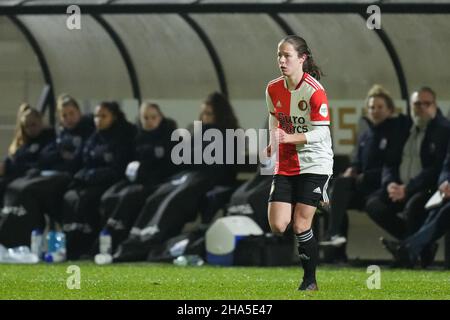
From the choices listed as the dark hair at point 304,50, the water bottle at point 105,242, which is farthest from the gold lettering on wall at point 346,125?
the dark hair at point 304,50

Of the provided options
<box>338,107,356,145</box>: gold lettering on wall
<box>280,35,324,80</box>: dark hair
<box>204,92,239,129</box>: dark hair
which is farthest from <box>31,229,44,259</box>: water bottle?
<box>280,35,324,80</box>: dark hair

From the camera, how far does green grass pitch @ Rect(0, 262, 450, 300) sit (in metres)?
9.59

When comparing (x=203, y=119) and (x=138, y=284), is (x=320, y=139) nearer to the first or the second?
(x=138, y=284)

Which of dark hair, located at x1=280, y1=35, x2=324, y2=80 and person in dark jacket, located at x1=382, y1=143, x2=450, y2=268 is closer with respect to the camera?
dark hair, located at x1=280, y1=35, x2=324, y2=80

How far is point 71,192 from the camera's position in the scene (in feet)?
49.5

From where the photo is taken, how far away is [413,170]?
44.5 feet

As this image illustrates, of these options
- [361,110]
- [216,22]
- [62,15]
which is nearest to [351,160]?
[361,110]

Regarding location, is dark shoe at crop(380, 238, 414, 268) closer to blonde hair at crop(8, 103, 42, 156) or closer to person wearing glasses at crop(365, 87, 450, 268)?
person wearing glasses at crop(365, 87, 450, 268)

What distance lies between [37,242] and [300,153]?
5.83 meters

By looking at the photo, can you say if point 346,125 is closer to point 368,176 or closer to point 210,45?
point 368,176

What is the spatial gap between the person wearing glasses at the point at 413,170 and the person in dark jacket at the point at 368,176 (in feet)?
0.49

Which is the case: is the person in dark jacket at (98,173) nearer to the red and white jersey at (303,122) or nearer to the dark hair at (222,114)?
the dark hair at (222,114)

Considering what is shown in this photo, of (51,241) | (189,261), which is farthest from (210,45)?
(189,261)

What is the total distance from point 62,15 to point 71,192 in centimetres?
219
